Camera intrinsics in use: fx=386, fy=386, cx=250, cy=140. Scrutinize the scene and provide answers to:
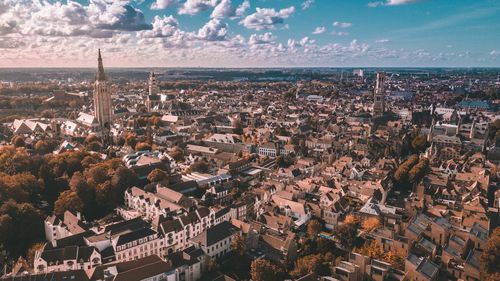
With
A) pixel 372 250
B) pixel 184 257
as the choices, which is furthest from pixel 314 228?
pixel 184 257

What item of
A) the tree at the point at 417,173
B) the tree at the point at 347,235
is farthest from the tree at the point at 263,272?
the tree at the point at 417,173

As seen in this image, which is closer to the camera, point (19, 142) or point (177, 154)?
point (177, 154)

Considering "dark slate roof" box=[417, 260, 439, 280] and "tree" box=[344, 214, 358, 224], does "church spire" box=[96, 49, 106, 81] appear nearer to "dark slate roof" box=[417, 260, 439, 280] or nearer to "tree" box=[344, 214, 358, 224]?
"tree" box=[344, 214, 358, 224]

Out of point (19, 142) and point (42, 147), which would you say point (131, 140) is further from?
point (19, 142)

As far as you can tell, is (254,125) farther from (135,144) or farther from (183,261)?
(183,261)

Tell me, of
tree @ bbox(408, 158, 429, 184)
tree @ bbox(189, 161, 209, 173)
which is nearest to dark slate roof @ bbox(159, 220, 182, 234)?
tree @ bbox(189, 161, 209, 173)

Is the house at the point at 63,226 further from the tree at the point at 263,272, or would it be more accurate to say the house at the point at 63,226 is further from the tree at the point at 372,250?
the tree at the point at 372,250

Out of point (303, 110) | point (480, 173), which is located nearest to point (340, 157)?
point (480, 173)
